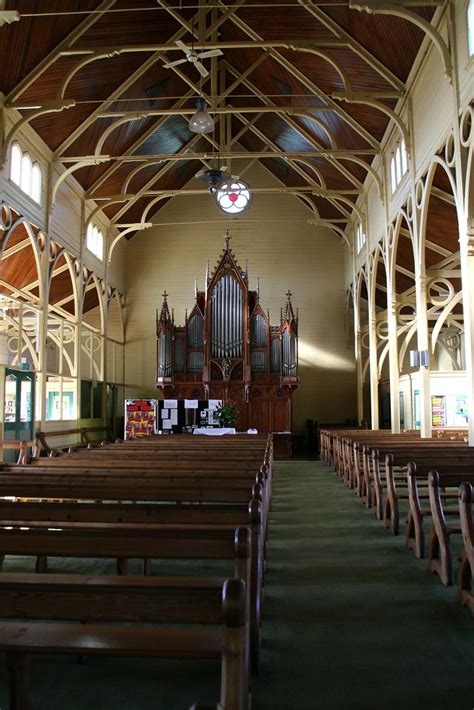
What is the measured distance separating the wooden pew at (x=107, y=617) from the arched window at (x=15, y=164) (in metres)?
13.1

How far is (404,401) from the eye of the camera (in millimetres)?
18922

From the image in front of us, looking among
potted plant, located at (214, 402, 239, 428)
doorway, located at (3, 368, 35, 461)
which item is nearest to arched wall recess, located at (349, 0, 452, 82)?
doorway, located at (3, 368, 35, 461)

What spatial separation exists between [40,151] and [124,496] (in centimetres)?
1279

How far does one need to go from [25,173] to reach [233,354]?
951 centimetres

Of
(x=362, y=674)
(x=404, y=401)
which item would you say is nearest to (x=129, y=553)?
(x=362, y=674)

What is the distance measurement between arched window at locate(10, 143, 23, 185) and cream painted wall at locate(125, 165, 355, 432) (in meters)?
10.4

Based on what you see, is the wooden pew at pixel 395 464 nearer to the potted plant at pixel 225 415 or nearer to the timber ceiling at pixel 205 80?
the timber ceiling at pixel 205 80

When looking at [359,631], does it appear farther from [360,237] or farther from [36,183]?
[360,237]

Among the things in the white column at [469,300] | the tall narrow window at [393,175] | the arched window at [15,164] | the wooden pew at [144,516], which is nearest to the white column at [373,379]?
the tall narrow window at [393,175]

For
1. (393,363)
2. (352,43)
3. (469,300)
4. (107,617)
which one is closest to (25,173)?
(352,43)

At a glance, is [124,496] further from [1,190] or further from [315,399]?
[315,399]

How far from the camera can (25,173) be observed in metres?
14.2

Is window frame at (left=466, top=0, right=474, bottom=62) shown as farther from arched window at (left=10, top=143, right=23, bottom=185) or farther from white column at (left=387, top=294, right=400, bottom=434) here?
arched window at (left=10, top=143, right=23, bottom=185)

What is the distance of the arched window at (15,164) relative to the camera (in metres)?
13.5
